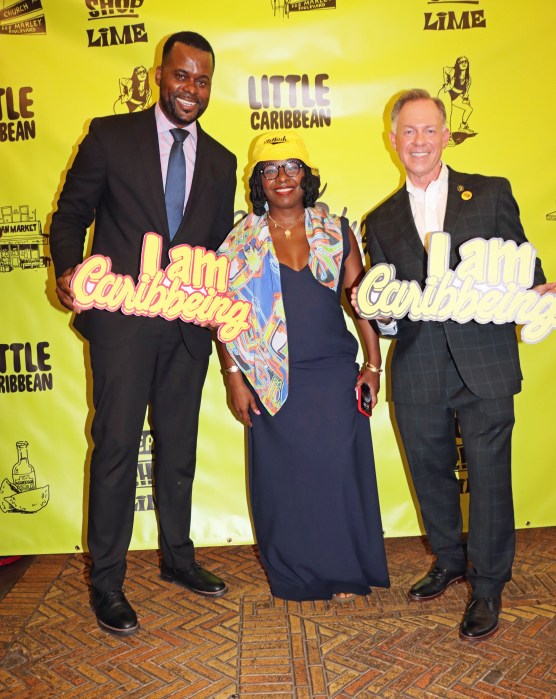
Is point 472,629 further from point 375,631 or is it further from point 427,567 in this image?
point 427,567

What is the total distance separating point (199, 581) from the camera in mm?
3188

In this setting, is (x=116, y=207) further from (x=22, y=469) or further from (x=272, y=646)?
(x=272, y=646)

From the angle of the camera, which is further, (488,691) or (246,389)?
(246,389)

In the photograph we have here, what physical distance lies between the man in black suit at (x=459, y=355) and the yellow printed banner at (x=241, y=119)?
0.76 meters

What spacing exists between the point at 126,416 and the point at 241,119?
5.76ft

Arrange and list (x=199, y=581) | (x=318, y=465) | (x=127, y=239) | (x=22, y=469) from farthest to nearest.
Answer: (x=22, y=469) → (x=199, y=581) → (x=318, y=465) → (x=127, y=239)

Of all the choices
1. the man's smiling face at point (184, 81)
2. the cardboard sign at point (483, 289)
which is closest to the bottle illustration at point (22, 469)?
the man's smiling face at point (184, 81)

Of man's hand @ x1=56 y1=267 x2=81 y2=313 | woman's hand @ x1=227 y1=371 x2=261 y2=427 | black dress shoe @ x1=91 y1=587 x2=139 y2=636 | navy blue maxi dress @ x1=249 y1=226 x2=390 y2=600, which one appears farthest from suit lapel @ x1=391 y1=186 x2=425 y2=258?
black dress shoe @ x1=91 y1=587 x2=139 y2=636

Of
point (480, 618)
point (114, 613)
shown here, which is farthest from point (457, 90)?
point (114, 613)

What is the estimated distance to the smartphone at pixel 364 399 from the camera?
117 inches

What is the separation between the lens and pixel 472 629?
265 cm

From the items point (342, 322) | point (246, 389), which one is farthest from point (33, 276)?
point (342, 322)

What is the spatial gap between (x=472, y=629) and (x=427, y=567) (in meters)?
0.81

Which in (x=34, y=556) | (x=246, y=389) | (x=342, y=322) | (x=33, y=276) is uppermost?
(x=33, y=276)
